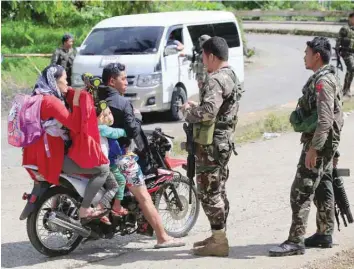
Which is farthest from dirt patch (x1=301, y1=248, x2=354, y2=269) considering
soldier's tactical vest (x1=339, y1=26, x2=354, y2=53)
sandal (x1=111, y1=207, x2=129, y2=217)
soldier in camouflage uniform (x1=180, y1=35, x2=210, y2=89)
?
soldier's tactical vest (x1=339, y1=26, x2=354, y2=53)

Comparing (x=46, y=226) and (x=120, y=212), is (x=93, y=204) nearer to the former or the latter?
(x=120, y=212)

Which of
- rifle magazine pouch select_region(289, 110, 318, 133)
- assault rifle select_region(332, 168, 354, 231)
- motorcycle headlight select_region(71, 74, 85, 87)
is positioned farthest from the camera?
motorcycle headlight select_region(71, 74, 85, 87)

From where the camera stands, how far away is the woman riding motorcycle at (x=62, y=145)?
5930mm

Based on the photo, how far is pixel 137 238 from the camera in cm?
691

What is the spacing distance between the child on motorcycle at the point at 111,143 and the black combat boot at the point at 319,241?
163 cm

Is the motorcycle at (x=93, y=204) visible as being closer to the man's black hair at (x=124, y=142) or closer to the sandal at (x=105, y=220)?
the sandal at (x=105, y=220)

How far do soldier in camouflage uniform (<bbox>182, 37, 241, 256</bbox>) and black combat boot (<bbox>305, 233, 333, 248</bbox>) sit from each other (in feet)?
2.49

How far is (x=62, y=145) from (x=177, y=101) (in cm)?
827

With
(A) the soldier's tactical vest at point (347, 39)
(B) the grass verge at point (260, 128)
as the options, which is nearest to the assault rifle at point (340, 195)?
(B) the grass verge at point (260, 128)

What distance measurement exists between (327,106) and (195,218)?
6.46ft

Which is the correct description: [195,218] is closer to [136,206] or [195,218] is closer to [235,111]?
[136,206]

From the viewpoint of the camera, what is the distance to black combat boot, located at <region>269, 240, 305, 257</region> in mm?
6094

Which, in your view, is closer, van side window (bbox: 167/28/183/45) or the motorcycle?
the motorcycle

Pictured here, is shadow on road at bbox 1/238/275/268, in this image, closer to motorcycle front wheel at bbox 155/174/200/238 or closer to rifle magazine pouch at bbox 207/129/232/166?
motorcycle front wheel at bbox 155/174/200/238
